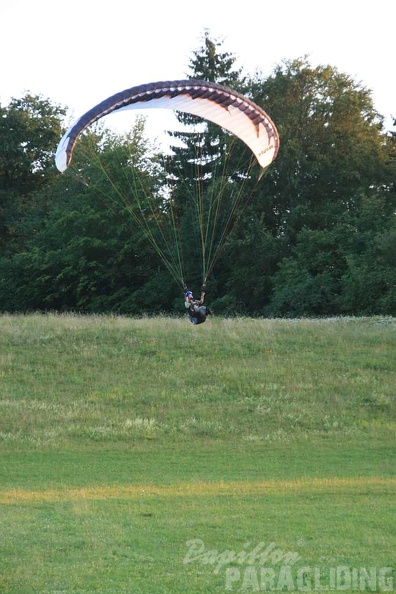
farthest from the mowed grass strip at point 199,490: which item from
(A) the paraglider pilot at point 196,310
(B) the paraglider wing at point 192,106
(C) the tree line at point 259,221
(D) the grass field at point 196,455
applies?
(C) the tree line at point 259,221

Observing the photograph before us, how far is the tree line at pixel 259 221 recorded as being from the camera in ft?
167

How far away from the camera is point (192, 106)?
1820cm

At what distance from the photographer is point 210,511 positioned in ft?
41.2

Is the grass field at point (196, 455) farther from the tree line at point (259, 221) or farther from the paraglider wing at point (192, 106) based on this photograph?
the tree line at point (259, 221)

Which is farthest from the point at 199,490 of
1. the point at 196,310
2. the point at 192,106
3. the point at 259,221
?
the point at 259,221

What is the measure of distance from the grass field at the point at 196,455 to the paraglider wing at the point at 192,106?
6711 millimetres

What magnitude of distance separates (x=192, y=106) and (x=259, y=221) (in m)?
35.1

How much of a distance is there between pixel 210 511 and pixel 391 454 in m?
7.48

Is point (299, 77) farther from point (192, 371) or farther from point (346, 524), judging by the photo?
point (346, 524)

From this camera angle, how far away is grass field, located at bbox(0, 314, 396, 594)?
947 centimetres

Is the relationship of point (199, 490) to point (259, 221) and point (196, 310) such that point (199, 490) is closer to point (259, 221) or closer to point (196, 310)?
point (196, 310)

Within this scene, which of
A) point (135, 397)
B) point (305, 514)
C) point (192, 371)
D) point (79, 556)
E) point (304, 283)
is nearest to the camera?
point (79, 556)

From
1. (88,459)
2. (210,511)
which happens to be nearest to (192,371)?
(88,459)

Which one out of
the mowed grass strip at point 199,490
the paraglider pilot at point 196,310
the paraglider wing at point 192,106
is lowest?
the mowed grass strip at point 199,490
